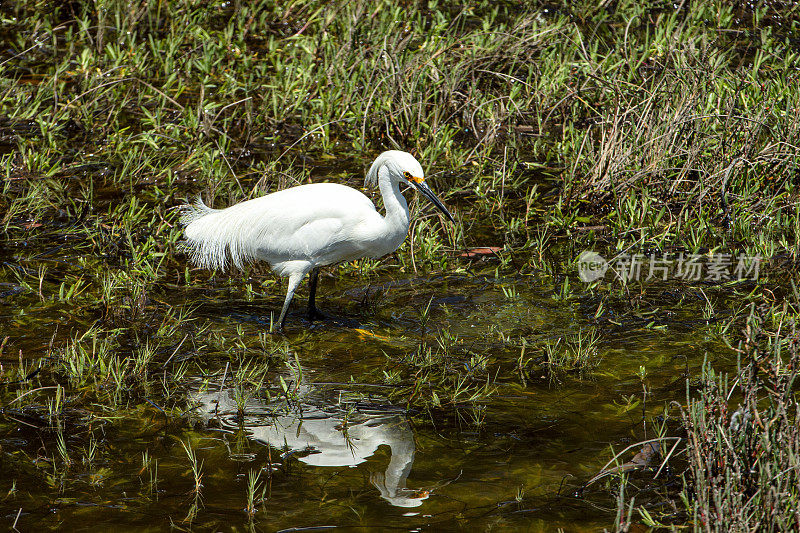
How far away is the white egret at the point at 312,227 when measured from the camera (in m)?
4.84

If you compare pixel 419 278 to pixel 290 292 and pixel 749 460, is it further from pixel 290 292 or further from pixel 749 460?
pixel 749 460

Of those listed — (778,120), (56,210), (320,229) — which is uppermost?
(778,120)

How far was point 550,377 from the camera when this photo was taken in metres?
4.21

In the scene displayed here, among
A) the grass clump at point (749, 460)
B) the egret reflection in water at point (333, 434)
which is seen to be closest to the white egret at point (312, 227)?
the egret reflection in water at point (333, 434)

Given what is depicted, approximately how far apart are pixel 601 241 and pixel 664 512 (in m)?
2.90

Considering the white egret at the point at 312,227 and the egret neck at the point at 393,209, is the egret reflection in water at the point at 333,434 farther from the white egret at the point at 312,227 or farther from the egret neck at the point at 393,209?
the egret neck at the point at 393,209

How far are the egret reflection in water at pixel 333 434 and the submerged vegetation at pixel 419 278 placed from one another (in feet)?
0.05

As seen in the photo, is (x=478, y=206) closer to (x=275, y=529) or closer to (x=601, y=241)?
(x=601, y=241)

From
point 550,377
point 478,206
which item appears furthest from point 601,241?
point 550,377

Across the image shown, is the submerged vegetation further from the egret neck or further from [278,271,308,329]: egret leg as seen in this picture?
the egret neck

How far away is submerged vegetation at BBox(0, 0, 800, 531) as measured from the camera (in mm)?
3246

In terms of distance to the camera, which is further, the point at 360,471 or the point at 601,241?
the point at 601,241

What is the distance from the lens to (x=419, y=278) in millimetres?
5473

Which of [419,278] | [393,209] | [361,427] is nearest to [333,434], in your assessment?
[361,427]
